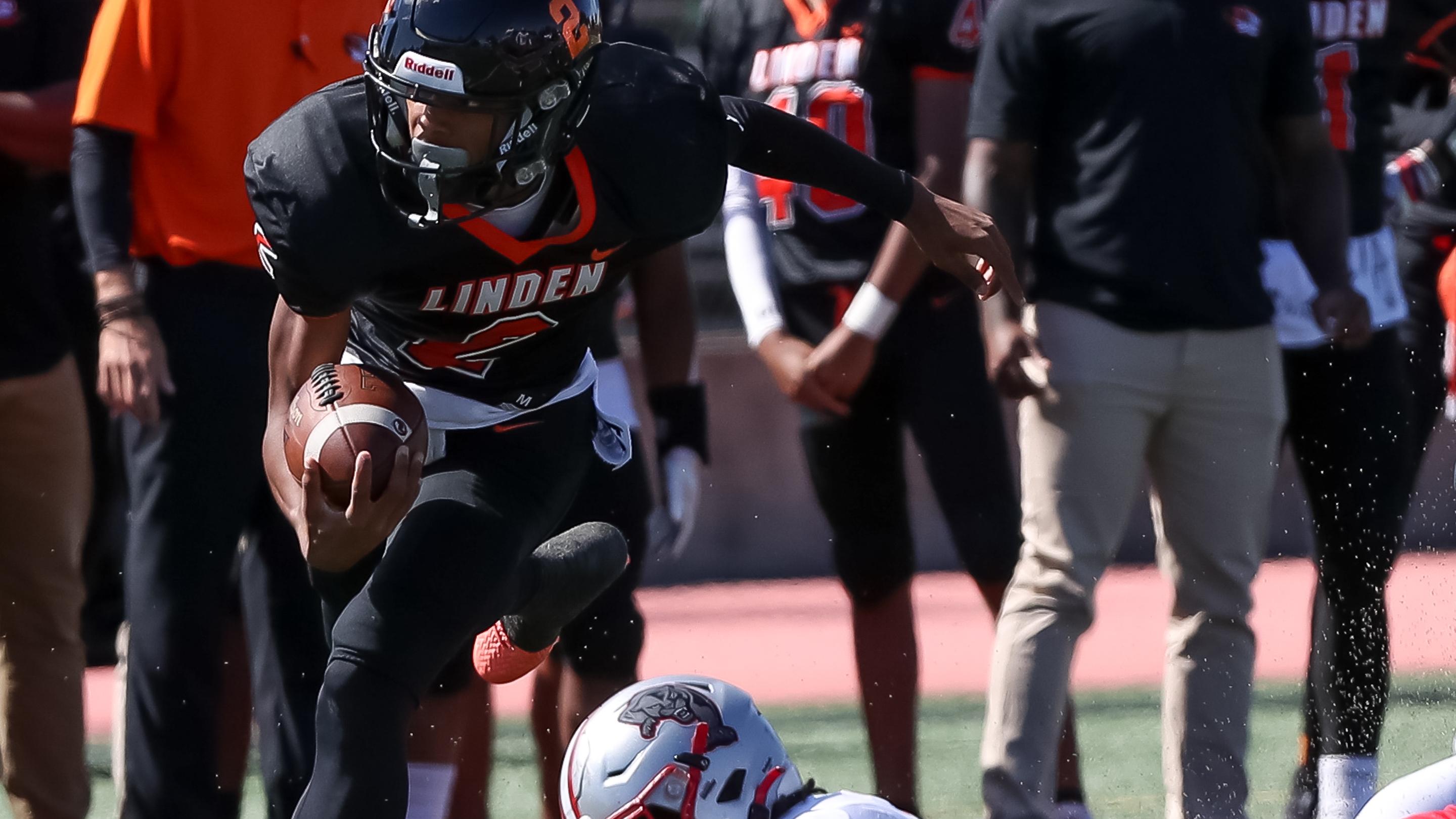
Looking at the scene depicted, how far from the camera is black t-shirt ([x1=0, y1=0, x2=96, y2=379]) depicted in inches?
174

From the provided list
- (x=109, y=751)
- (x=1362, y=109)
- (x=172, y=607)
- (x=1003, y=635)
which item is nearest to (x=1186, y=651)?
(x=1003, y=635)

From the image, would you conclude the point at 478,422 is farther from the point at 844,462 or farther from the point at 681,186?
the point at 844,462

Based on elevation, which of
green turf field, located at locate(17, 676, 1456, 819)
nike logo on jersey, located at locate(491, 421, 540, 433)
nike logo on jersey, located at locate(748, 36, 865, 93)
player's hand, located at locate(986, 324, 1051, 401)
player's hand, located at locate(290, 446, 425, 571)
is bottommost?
green turf field, located at locate(17, 676, 1456, 819)

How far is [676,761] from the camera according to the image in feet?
10.5

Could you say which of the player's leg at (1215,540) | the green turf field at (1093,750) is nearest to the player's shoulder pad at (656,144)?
the player's leg at (1215,540)

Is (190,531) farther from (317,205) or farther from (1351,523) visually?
(1351,523)

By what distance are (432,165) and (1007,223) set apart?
154cm

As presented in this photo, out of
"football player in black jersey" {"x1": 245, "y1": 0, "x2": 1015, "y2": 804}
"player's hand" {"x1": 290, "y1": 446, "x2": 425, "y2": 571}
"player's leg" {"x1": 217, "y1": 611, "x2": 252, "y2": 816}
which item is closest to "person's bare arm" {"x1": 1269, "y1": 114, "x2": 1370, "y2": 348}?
"football player in black jersey" {"x1": 245, "y1": 0, "x2": 1015, "y2": 804}

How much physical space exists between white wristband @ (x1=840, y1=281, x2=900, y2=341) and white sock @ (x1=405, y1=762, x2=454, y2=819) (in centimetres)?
130

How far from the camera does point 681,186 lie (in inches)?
140

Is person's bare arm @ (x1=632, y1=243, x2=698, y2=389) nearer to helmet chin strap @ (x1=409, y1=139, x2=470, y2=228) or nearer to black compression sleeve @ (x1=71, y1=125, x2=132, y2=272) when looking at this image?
black compression sleeve @ (x1=71, y1=125, x2=132, y2=272)

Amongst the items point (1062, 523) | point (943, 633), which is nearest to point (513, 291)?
point (1062, 523)

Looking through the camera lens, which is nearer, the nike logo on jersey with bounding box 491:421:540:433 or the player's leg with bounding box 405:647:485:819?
the nike logo on jersey with bounding box 491:421:540:433

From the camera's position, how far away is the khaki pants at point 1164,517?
4238mm
